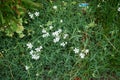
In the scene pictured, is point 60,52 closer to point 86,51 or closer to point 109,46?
point 86,51

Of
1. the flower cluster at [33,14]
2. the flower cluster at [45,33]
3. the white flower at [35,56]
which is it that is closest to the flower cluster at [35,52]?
the white flower at [35,56]

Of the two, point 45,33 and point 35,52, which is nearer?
point 35,52

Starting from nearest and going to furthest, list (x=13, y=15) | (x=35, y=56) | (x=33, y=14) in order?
1. (x=13, y=15)
2. (x=35, y=56)
3. (x=33, y=14)

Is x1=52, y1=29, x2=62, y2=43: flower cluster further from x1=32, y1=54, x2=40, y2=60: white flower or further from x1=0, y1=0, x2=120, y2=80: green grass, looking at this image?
x1=32, y1=54, x2=40, y2=60: white flower

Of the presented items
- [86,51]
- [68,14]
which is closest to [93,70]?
[86,51]

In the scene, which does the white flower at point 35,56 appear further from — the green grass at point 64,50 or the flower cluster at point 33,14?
the flower cluster at point 33,14

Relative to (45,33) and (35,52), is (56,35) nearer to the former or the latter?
(45,33)

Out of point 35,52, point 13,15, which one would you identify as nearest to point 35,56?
point 35,52
